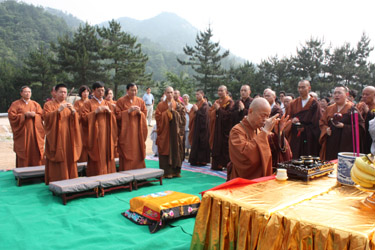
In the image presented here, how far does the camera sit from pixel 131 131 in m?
5.89

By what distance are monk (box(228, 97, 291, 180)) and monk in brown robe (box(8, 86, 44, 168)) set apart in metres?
5.16

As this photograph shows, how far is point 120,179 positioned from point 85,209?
0.91 meters

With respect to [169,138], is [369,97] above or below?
above

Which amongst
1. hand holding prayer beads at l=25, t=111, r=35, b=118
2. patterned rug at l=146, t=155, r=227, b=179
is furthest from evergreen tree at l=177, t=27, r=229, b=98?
hand holding prayer beads at l=25, t=111, r=35, b=118

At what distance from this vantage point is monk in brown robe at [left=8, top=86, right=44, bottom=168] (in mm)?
6176

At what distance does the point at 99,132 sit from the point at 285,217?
465 centimetres

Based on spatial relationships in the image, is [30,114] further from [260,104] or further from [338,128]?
[338,128]

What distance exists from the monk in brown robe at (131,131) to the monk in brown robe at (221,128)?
1806 millimetres

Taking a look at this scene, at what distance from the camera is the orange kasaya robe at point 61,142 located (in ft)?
17.2

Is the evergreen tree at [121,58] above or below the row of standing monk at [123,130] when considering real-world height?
above

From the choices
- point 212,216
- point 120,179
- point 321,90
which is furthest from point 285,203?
point 321,90

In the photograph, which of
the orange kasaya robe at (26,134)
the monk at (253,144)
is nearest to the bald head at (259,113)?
the monk at (253,144)

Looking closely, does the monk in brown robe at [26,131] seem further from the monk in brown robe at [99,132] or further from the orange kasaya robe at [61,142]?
the monk in brown robe at [99,132]

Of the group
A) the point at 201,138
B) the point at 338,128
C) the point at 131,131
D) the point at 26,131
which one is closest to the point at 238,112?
the point at 201,138
